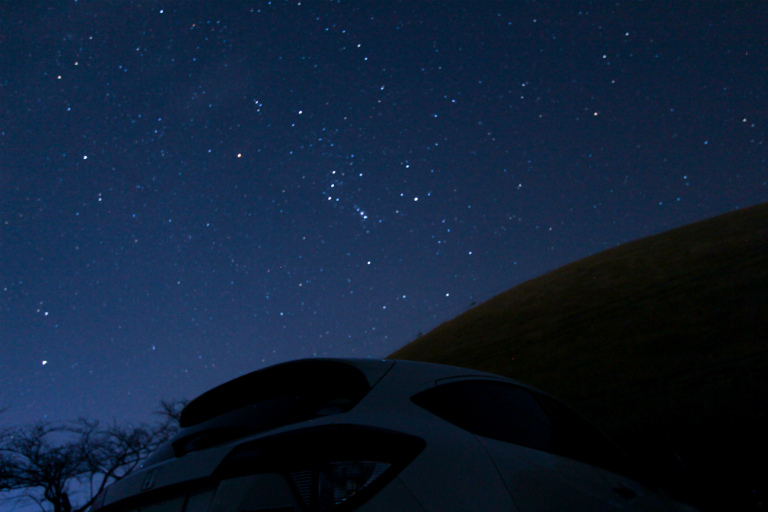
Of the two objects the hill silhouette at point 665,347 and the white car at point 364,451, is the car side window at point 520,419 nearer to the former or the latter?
the white car at point 364,451

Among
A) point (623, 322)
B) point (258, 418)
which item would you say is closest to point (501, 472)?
point (258, 418)

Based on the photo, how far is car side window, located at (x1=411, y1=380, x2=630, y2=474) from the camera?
1.94 metres

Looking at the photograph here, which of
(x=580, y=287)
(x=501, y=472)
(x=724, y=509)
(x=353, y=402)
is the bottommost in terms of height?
(x=724, y=509)

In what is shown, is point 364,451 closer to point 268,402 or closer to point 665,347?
point 268,402

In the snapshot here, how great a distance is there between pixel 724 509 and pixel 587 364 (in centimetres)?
1363

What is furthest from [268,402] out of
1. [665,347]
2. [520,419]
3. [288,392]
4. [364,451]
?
[665,347]

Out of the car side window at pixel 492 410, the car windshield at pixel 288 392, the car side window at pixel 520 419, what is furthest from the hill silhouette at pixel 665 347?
the car windshield at pixel 288 392

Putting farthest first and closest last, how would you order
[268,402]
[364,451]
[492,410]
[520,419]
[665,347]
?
[665,347] → [520,419] → [492,410] → [268,402] → [364,451]

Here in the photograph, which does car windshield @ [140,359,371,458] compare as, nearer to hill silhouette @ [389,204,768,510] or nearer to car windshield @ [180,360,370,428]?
car windshield @ [180,360,370,428]

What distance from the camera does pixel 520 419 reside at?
2.32 metres

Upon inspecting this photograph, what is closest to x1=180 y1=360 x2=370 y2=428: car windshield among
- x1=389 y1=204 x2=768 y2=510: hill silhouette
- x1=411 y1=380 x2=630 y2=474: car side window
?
x1=411 y1=380 x2=630 y2=474: car side window

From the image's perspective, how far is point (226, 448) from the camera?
63.1 inches

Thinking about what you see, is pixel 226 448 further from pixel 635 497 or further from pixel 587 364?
pixel 587 364

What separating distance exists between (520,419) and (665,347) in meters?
18.6
